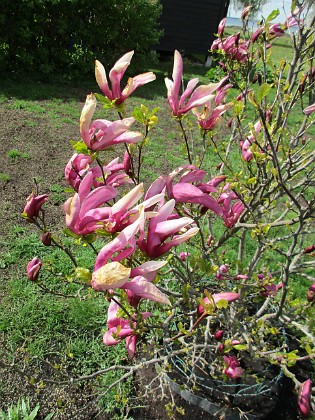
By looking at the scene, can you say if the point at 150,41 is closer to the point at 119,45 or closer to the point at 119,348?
the point at 119,45

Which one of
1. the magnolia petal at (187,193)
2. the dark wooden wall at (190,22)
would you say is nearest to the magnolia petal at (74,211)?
the magnolia petal at (187,193)

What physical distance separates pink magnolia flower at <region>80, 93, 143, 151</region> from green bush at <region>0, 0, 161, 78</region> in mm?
6547

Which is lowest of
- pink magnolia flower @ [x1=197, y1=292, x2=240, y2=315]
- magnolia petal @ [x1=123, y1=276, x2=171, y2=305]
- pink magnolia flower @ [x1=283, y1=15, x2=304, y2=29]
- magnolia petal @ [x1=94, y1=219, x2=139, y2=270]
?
pink magnolia flower @ [x1=197, y1=292, x2=240, y2=315]

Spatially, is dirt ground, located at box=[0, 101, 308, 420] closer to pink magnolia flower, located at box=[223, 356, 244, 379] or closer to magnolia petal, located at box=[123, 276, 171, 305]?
pink magnolia flower, located at box=[223, 356, 244, 379]

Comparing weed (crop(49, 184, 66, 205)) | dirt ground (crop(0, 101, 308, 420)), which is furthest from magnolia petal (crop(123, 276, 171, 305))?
weed (crop(49, 184, 66, 205))

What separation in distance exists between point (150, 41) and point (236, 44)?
674 cm

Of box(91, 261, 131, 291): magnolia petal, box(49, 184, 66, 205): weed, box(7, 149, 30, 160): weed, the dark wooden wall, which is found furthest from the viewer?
the dark wooden wall

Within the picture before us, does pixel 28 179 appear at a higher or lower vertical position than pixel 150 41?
lower

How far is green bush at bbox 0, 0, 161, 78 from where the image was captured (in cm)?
680

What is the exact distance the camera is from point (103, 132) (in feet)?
3.34

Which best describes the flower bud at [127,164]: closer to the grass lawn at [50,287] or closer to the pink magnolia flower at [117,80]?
the pink magnolia flower at [117,80]

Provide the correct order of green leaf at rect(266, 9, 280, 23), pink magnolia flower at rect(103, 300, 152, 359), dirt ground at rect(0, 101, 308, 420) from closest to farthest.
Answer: pink magnolia flower at rect(103, 300, 152, 359) < green leaf at rect(266, 9, 280, 23) < dirt ground at rect(0, 101, 308, 420)

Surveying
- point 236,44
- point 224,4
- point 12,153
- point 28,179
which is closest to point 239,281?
point 236,44

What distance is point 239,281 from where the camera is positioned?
1985mm
